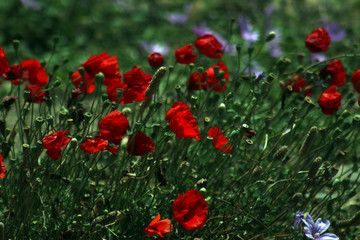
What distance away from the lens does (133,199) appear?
1821 mm

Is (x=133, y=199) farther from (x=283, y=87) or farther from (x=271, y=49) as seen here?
(x=271, y=49)

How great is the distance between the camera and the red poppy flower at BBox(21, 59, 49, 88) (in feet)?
6.60

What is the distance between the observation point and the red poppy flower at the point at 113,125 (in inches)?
63.0

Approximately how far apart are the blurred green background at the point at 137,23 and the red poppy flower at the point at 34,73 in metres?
1.73

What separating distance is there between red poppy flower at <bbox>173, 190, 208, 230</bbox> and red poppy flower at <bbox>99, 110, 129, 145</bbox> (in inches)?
11.3

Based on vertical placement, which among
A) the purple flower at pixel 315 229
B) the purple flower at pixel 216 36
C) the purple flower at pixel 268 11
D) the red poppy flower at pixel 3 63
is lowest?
the purple flower at pixel 216 36

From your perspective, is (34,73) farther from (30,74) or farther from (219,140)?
(219,140)

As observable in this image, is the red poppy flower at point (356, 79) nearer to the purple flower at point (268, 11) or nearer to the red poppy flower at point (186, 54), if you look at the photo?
the red poppy flower at point (186, 54)

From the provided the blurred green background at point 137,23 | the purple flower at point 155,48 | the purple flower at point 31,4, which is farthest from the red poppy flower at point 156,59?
the purple flower at point 31,4

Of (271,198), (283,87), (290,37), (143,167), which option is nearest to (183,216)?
(143,167)

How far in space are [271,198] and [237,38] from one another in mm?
2673

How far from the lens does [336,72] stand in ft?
7.03

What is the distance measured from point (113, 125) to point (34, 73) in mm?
599

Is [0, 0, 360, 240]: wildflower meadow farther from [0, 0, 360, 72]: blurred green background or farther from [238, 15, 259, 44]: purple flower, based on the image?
[0, 0, 360, 72]: blurred green background
